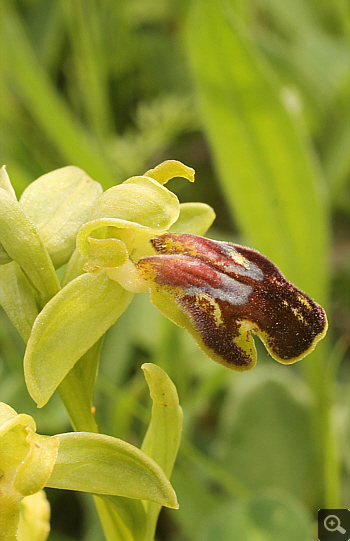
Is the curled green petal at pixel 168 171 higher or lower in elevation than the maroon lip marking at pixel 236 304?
higher

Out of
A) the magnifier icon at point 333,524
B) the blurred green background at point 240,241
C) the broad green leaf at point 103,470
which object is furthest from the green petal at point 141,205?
the magnifier icon at point 333,524

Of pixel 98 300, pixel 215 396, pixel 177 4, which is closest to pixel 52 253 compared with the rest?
pixel 98 300

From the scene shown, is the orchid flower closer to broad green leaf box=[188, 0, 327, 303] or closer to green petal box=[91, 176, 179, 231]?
green petal box=[91, 176, 179, 231]

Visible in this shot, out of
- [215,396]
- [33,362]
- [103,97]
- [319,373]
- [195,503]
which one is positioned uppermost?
[33,362]

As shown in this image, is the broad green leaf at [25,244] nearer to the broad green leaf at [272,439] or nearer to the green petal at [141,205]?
the green petal at [141,205]

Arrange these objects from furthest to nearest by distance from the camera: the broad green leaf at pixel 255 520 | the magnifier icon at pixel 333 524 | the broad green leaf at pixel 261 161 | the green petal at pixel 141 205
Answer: the broad green leaf at pixel 261 161
the magnifier icon at pixel 333 524
the broad green leaf at pixel 255 520
the green petal at pixel 141 205

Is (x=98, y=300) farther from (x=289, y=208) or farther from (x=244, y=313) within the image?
(x=289, y=208)
